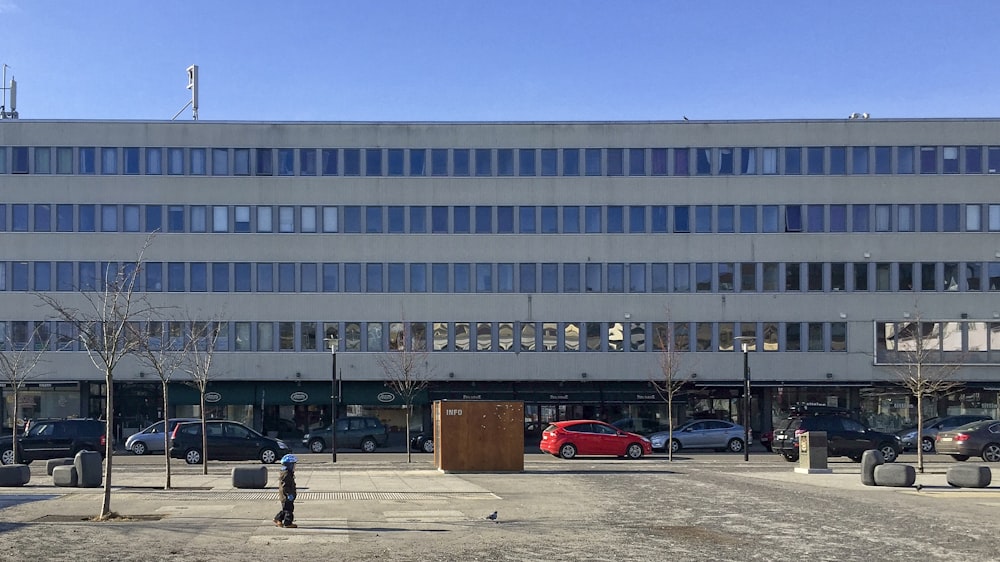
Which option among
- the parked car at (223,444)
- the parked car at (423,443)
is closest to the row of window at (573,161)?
the parked car at (423,443)

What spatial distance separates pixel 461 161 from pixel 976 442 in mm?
26866

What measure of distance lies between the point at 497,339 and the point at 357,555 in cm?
4063

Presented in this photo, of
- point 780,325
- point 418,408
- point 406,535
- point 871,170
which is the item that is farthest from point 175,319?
point 406,535

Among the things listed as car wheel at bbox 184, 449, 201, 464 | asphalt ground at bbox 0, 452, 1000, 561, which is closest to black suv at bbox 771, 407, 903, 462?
asphalt ground at bbox 0, 452, 1000, 561

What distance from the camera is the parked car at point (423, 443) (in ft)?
157

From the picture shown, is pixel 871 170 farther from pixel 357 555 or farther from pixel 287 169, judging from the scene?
pixel 357 555

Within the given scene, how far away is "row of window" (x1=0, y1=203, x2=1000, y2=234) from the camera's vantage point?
55750 millimetres

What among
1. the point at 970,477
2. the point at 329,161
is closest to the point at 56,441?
the point at 329,161

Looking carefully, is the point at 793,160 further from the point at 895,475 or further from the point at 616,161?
the point at 895,475

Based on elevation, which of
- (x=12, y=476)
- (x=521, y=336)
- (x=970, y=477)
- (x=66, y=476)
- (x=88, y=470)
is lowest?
(x=970, y=477)

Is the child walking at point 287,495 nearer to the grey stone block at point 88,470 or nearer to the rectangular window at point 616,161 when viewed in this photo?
the grey stone block at point 88,470

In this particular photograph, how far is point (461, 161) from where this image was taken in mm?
56188

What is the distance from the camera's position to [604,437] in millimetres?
41906

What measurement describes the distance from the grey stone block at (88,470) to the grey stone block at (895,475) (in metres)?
18.0
